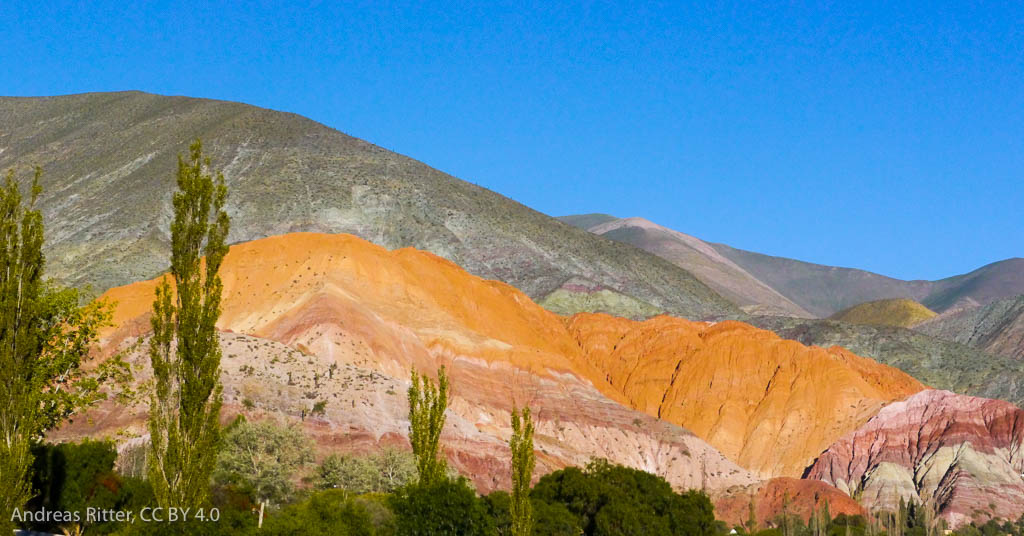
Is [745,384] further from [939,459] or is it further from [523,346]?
[523,346]

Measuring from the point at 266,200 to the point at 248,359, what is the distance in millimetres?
90941

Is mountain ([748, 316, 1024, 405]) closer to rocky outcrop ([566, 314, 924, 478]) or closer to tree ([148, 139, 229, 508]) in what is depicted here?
rocky outcrop ([566, 314, 924, 478])

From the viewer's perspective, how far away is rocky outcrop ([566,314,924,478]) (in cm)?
10681

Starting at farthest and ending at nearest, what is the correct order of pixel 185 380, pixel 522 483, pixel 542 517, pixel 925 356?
pixel 925 356, pixel 542 517, pixel 522 483, pixel 185 380

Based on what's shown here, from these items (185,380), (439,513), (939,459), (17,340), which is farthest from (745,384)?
(185,380)

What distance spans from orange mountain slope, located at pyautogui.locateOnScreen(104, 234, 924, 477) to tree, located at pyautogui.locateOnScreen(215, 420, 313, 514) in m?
19.8

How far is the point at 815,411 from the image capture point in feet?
356

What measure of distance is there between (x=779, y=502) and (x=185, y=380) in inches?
2644

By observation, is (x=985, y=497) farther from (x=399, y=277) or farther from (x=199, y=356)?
(x=199, y=356)

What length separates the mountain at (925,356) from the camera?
440 ft

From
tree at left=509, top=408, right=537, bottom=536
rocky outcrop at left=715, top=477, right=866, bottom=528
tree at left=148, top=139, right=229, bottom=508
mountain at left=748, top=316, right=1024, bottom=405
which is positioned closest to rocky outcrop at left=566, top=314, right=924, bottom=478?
mountain at left=748, top=316, right=1024, bottom=405

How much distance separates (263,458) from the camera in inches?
2248

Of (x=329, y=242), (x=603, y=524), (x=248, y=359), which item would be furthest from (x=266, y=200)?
(x=603, y=524)

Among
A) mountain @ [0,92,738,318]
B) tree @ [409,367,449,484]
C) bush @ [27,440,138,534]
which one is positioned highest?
mountain @ [0,92,738,318]
